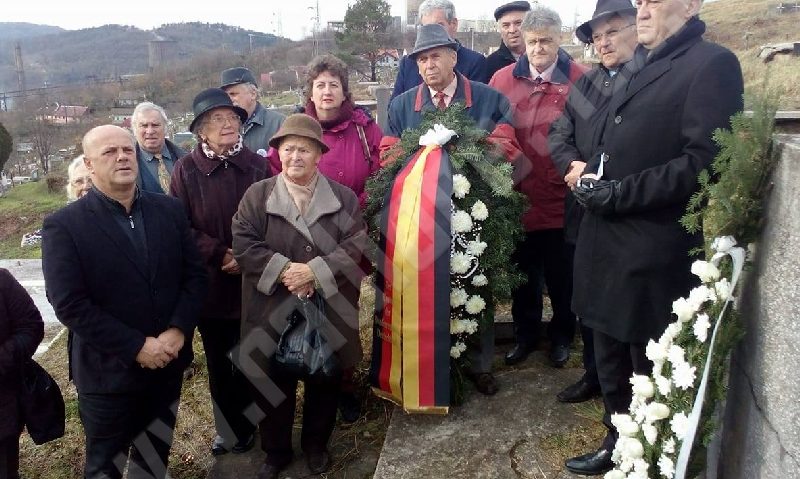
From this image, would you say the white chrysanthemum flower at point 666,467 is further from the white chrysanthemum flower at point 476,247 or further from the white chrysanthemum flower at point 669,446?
the white chrysanthemum flower at point 476,247

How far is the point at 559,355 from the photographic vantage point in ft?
12.3

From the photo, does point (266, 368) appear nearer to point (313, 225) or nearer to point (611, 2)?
point (313, 225)

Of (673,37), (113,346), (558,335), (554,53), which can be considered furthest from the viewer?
(558,335)

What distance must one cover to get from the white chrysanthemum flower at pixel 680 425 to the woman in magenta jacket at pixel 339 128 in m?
2.05

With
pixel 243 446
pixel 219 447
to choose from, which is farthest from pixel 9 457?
pixel 243 446

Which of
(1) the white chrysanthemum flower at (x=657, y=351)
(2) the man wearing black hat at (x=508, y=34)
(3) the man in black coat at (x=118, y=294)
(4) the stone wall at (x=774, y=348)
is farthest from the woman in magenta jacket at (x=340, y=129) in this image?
(4) the stone wall at (x=774, y=348)

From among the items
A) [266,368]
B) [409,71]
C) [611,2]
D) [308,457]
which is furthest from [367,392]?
[611,2]

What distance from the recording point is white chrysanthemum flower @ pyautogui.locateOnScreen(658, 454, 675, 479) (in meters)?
2.03

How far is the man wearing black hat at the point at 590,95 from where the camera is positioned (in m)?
2.76

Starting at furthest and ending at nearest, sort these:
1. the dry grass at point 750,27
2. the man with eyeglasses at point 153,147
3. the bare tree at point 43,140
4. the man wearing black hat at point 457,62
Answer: the bare tree at point 43,140, the dry grass at point 750,27, the man wearing black hat at point 457,62, the man with eyeglasses at point 153,147

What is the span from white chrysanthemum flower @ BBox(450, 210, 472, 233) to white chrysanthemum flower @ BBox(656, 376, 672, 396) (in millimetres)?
1271

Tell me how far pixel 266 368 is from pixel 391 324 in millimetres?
690

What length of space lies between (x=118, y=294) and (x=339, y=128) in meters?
1.54

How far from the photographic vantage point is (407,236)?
10.2ft
